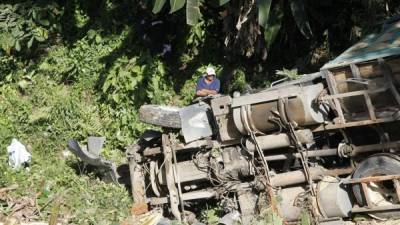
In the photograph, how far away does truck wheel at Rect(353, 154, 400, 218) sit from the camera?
26.5 ft

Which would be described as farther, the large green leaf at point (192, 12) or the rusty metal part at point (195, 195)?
the large green leaf at point (192, 12)

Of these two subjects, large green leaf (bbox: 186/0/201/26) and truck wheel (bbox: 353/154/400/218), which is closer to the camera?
truck wheel (bbox: 353/154/400/218)

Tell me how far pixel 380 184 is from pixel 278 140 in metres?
1.34

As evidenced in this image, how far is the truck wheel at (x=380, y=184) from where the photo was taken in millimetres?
8070

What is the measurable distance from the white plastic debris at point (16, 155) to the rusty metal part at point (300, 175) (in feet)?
14.7

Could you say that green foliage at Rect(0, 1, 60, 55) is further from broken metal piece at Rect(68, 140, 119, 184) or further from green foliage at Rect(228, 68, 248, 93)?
green foliage at Rect(228, 68, 248, 93)

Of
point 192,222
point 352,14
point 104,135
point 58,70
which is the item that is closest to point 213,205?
point 192,222

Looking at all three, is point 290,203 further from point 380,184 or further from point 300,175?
point 380,184

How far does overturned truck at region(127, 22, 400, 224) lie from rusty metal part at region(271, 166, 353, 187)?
0.01 meters

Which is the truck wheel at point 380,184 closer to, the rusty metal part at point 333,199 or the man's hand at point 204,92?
the rusty metal part at point 333,199

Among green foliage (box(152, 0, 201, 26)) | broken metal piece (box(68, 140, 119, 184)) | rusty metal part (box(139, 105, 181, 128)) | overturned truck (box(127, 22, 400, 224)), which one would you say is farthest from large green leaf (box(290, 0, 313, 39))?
broken metal piece (box(68, 140, 119, 184))

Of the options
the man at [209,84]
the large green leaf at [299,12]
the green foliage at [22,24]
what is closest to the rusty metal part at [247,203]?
the man at [209,84]

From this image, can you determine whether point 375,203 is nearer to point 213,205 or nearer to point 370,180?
point 370,180

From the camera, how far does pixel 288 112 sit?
8586 mm
